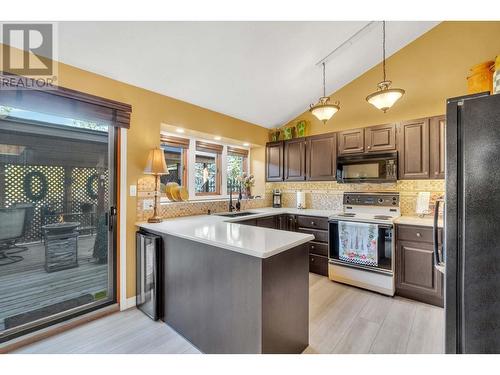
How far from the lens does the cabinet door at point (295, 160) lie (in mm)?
3817

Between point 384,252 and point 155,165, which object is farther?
point 384,252

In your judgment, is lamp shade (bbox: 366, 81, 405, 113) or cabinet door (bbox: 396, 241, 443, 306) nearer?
lamp shade (bbox: 366, 81, 405, 113)

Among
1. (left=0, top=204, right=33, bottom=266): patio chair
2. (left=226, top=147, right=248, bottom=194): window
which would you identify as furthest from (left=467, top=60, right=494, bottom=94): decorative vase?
(left=0, top=204, right=33, bottom=266): patio chair

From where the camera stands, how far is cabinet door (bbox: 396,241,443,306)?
243 centimetres

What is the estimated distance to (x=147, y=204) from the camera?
2596 mm

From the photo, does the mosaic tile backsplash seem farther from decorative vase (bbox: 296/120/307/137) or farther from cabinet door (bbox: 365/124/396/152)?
decorative vase (bbox: 296/120/307/137)

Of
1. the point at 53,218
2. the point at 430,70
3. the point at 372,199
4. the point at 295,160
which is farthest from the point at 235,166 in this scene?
the point at 430,70

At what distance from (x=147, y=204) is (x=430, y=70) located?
3938 millimetres

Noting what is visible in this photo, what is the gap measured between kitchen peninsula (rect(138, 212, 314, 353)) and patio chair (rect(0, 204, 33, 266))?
1.16 metres

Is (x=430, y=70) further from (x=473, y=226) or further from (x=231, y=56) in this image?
(x=473, y=226)

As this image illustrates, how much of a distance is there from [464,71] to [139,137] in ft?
12.8

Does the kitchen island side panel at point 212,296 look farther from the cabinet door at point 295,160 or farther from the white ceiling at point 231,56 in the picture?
the cabinet door at point 295,160

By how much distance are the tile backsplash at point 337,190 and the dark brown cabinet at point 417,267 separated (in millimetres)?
644
